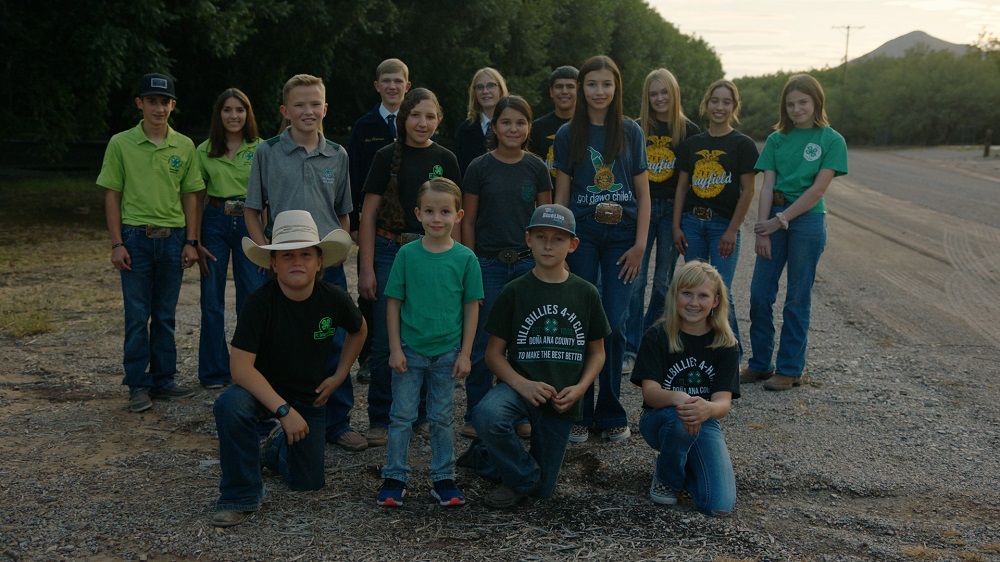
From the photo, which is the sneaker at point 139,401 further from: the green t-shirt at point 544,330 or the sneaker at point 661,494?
the sneaker at point 661,494

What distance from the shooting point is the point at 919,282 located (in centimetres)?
1042

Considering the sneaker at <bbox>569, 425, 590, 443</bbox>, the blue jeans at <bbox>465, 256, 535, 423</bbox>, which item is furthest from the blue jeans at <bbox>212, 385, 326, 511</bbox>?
the sneaker at <bbox>569, 425, 590, 443</bbox>

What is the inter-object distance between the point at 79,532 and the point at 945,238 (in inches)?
565

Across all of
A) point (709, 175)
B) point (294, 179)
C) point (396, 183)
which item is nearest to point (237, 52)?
point (294, 179)

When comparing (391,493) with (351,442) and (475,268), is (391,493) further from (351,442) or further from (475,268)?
(475,268)

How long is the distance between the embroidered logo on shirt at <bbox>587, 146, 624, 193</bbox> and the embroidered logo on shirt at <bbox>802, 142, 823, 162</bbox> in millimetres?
1764

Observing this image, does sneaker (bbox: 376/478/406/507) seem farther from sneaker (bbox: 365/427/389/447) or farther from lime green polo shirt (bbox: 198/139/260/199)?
lime green polo shirt (bbox: 198/139/260/199)

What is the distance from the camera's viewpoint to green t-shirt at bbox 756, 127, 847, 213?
5879 millimetres

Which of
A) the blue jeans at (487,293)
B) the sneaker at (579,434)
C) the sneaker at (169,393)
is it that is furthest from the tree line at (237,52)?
the sneaker at (579,434)

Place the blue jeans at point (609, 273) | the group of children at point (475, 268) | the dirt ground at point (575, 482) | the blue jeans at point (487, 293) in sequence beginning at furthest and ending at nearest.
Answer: the blue jeans at point (609, 273) → the blue jeans at point (487, 293) → the group of children at point (475, 268) → the dirt ground at point (575, 482)

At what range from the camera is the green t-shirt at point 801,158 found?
5.88 metres

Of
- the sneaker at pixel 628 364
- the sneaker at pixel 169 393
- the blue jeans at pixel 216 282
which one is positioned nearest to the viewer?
the sneaker at pixel 169 393

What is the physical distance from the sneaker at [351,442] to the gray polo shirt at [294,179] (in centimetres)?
117

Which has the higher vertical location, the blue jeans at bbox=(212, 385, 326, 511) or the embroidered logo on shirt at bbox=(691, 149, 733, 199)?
the embroidered logo on shirt at bbox=(691, 149, 733, 199)
